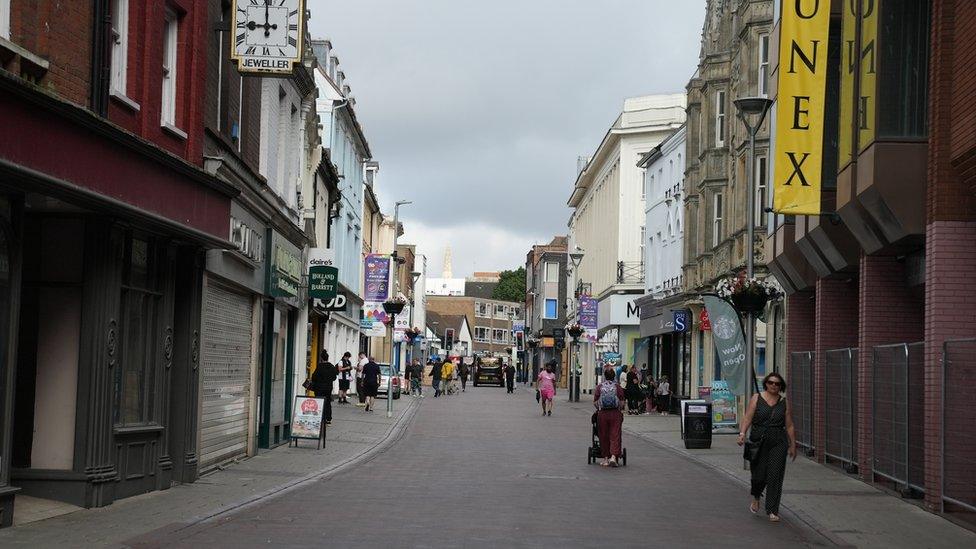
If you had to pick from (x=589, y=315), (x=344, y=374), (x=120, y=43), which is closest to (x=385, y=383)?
(x=344, y=374)

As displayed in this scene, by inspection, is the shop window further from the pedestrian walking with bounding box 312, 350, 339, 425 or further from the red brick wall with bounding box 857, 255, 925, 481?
the pedestrian walking with bounding box 312, 350, 339, 425

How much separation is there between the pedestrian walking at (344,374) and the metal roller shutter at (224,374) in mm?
17025

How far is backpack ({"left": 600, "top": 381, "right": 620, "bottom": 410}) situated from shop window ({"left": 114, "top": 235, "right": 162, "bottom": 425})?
8352 millimetres

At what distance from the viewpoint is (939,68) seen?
16562 mm

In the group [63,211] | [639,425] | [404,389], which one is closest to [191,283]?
[63,211]

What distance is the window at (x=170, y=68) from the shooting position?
1705cm

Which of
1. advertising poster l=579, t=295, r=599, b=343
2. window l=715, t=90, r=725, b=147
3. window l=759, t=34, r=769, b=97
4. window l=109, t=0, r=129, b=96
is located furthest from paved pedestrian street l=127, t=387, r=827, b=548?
advertising poster l=579, t=295, r=599, b=343

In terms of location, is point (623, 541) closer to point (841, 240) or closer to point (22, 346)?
point (22, 346)

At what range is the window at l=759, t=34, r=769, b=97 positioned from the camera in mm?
36562

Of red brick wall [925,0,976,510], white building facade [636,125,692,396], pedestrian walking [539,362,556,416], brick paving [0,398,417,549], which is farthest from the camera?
white building facade [636,125,692,396]

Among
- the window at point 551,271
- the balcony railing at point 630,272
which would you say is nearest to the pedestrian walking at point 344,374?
the balcony railing at point 630,272

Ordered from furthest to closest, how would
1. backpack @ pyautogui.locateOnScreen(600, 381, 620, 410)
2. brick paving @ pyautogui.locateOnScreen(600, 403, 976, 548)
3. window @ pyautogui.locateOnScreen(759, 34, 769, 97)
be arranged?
window @ pyautogui.locateOnScreen(759, 34, 769, 97) < backpack @ pyautogui.locateOnScreen(600, 381, 620, 410) < brick paving @ pyautogui.locateOnScreen(600, 403, 976, 548)

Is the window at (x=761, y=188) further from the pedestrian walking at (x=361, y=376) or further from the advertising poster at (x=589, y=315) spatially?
the advertising poster at (x=589, y=315)

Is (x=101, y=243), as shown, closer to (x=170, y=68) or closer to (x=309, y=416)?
(x=170, y=68)
